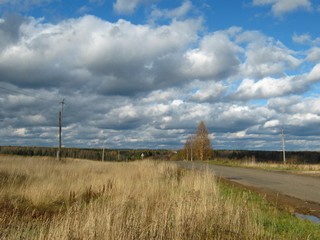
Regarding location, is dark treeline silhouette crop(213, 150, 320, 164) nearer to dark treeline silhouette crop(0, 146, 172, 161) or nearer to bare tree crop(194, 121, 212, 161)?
bare tree crop(194, 121, 212, 161)

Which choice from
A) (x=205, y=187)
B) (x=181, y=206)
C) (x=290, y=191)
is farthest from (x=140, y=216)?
(x=290, y=191)

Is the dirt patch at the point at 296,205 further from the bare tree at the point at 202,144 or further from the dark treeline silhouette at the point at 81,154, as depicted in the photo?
the dark treeline silhouette at the point at 81,154

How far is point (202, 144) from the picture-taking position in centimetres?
7356

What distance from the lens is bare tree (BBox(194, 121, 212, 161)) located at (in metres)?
72.9

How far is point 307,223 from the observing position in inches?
363

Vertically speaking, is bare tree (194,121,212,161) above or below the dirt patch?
above

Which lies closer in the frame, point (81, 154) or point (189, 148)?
point (189, 148)

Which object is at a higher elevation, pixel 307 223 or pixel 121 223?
pixel 121 223

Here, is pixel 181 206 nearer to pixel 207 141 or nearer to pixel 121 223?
pixel 121 223

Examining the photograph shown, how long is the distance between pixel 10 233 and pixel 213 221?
3.63 meters

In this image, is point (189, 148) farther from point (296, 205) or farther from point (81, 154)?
point (296, 205)

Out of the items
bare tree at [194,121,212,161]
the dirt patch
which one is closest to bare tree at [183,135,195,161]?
bare tree at [194,121,212,161]

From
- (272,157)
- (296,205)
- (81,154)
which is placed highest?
(81,154)

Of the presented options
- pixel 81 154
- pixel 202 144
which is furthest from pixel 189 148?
pixel 81 154
